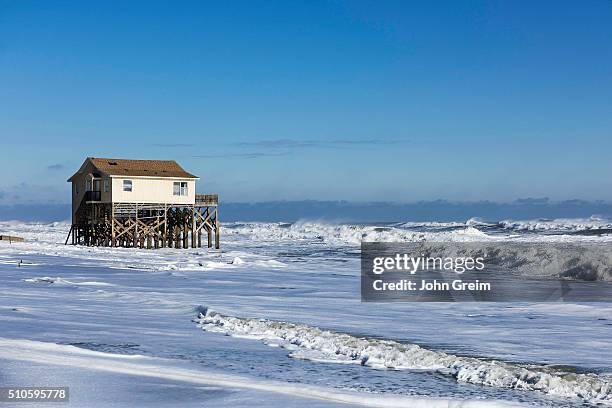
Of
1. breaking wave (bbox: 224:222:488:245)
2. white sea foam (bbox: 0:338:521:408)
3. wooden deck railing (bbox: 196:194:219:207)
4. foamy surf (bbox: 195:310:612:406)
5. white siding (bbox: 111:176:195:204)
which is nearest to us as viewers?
white sea foam (bbox: 0:338:521:408)

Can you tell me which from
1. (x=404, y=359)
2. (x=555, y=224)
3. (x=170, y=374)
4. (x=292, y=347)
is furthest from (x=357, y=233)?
(x=170, y=374)

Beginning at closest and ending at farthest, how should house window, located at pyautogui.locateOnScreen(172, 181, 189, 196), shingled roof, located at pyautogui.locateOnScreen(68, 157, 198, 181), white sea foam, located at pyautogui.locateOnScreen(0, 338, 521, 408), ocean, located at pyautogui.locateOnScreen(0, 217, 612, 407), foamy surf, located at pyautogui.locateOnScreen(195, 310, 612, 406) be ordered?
white sea foam, located at pyautogui.locateOnScreen(0, 338, 521, 408) → ocean, located at pyautogui.locateOnScreen(0, 217, 612, 407) → foamy surf, located at pyautogui.locateOnScreen(195, 310, 612, 406) → shingled roof, located at pyautogui.locateOnScreen(68, 157, 198, 181) → house window, located at pyautogui.locateOnScreen(172, 181, 189, 196)

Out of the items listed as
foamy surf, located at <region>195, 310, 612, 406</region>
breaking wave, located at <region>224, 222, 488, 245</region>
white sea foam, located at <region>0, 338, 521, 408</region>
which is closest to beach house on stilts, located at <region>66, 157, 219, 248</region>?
breaking wave, located at <region>224, 222, 488, 245</region>

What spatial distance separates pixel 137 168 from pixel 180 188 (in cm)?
300

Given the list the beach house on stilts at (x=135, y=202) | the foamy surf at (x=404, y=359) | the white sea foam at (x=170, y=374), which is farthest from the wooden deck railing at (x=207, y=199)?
the white sea foam at (x=170, y=374)

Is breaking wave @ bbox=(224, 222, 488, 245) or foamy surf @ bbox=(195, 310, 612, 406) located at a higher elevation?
breaking wave @ bbox=(224, 222, 488, 245)

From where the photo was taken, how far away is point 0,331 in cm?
959

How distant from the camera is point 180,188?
47125 millimetres

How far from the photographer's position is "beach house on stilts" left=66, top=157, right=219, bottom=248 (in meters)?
45.2

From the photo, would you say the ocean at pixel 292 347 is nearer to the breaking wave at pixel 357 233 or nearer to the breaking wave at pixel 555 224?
the breaking wave at pixel 357 233

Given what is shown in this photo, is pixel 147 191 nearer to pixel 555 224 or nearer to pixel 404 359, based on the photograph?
pixel 404 359

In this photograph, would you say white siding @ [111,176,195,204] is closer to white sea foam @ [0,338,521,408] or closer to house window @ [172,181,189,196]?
house window @ [172,181,189,196]

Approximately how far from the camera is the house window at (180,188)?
154 feet

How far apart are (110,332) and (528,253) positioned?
23118 millimetres
